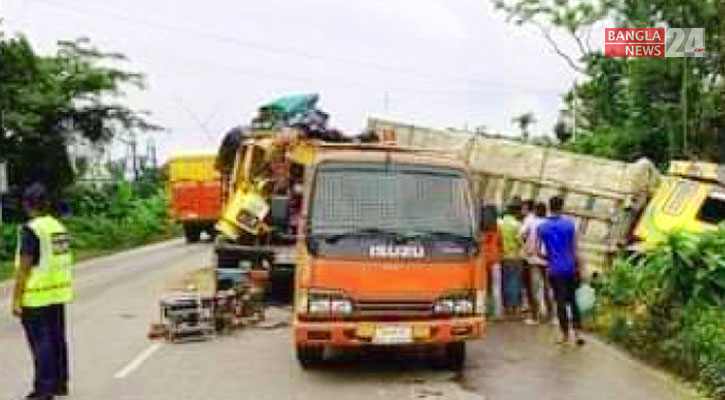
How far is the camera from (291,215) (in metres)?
18.3

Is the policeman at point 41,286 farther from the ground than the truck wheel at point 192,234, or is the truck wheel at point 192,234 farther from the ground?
the policeman at point 41,286

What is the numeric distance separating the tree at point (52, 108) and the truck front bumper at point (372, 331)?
30590 millimetres

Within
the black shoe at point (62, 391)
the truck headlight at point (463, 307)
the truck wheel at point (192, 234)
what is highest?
the truck headlight at point (463, 307)

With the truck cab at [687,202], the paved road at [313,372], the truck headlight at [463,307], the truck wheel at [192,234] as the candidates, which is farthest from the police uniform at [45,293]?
the truck wheel at [192,234]

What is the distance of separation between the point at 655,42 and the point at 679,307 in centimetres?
1832

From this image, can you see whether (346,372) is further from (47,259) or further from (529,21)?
(529,21)

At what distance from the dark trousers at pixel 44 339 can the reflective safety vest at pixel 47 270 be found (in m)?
0.08

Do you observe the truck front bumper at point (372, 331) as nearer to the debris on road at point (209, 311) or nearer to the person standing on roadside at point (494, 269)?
the debris on road at point (209, 311)

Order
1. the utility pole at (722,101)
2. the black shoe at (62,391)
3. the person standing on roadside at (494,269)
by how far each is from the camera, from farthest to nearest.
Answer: the utility pole at (722,101) < the person standing on roadside at (494,269) < the black shoe at (62,391)

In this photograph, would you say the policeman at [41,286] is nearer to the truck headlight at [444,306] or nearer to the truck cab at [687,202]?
the truck headlight at [444,306]

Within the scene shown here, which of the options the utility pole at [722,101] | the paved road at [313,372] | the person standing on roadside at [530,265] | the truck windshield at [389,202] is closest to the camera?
the paved road at [313,372]

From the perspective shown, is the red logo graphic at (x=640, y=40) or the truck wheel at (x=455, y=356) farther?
the red logo graphic at (x=640, y=40)

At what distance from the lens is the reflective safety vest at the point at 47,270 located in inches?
443

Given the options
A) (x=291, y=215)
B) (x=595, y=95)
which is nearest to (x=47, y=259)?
(x=291, y=215)
